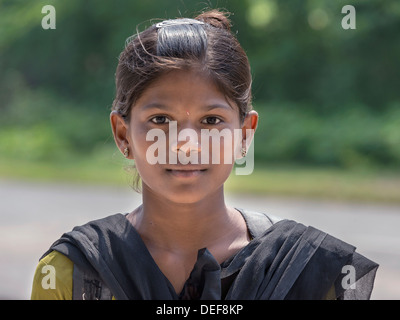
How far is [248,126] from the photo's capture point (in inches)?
72.7

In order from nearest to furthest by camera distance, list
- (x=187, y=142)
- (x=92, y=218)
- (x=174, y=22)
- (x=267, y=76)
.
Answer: (x=187, y=142) → (x=174, y=22) → (x=92, y=218) → (x=267, y=76)

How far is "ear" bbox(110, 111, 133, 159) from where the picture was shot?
5.91 ft

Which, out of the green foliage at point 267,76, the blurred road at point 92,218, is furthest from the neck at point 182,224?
the green foliage at point 267,76

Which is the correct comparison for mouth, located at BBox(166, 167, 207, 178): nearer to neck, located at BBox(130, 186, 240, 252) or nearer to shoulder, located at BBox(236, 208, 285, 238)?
neck, located at BBox(130, 186, 240, 252)

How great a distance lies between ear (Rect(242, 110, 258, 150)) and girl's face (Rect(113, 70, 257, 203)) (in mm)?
128

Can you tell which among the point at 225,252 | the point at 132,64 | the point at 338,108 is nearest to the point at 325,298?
the point at 225,252

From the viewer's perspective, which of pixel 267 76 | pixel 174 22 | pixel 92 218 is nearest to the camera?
pixel 174 22

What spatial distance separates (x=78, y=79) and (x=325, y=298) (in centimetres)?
1267

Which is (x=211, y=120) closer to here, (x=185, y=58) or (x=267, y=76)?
(x=185, y=58)

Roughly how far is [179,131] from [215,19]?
1.27ft

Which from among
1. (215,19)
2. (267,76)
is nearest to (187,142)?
(215,19)

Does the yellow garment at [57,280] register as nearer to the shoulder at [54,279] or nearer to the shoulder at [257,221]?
the shoulder at [54,279]

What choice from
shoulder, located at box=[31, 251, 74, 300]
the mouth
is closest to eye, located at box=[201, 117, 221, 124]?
the mouth

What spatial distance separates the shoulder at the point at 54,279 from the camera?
1637 millimetres
